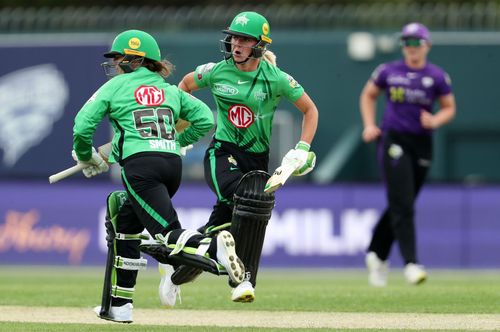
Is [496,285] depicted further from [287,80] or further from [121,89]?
[121,89]

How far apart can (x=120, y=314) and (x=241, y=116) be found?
5.89ft

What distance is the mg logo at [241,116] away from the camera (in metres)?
10.0

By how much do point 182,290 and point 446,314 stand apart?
3457mm

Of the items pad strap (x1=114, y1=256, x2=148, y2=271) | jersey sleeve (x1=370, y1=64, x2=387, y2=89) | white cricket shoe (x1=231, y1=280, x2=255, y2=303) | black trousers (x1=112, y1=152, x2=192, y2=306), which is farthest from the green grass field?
jersey sleeve (x1=370, y1=64, x2=387, y2=89)

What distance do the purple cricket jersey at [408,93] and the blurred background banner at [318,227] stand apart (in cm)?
409

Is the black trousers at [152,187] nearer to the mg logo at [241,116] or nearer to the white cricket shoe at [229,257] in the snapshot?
the white cricket shoe at [229,257]

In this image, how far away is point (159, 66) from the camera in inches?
373

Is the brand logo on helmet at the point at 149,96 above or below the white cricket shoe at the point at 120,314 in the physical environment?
above

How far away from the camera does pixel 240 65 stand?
32.8 feet

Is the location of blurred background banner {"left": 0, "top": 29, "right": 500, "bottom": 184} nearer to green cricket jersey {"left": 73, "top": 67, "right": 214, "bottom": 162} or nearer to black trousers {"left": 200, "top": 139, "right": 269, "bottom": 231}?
black trousers {"left": 200, "top": 139, "right": 269, "bottom": 231}

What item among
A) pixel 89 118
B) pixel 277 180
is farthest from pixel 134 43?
pixel 277 180

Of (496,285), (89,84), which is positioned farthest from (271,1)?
(496,285)

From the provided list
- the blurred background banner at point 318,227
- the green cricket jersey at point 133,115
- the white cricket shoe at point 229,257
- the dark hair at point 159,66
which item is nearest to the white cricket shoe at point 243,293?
the white cricket shoe at point 229,257

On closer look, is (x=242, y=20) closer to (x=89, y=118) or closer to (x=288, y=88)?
(x=288, y=88)
